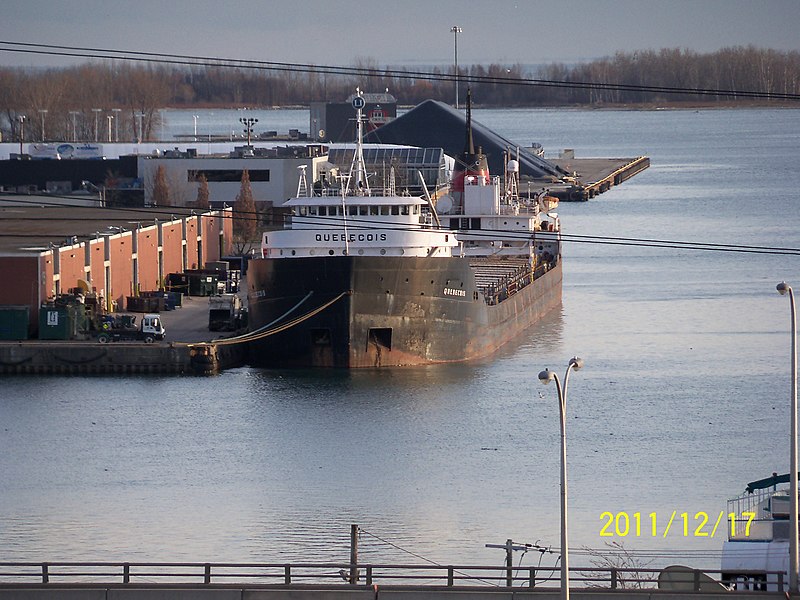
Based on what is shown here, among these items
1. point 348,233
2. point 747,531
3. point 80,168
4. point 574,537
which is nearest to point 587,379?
point 348,233

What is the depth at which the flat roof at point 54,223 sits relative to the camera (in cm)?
2833

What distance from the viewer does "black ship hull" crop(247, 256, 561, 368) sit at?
76.5ft

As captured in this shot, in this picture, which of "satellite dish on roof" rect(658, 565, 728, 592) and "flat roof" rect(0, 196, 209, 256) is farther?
"flat roof" rect(0, 196, 209, 256)

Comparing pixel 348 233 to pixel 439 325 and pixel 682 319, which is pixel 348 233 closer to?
pixel 439 325

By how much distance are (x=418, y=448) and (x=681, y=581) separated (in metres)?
7.82

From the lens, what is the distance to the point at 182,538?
1477cm

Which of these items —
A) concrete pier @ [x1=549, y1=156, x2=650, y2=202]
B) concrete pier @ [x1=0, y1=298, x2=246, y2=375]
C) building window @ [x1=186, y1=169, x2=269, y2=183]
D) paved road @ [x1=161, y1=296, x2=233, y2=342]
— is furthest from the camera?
concrete pier @ [x1=549, y1=156, x2=650, y2=202]

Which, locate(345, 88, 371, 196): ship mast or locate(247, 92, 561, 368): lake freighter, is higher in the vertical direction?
locate(345, 88, 371, 196): ship mast

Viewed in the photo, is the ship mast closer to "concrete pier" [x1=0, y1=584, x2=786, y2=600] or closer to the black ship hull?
the black ship hull

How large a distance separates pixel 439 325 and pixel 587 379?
8.04 ft
